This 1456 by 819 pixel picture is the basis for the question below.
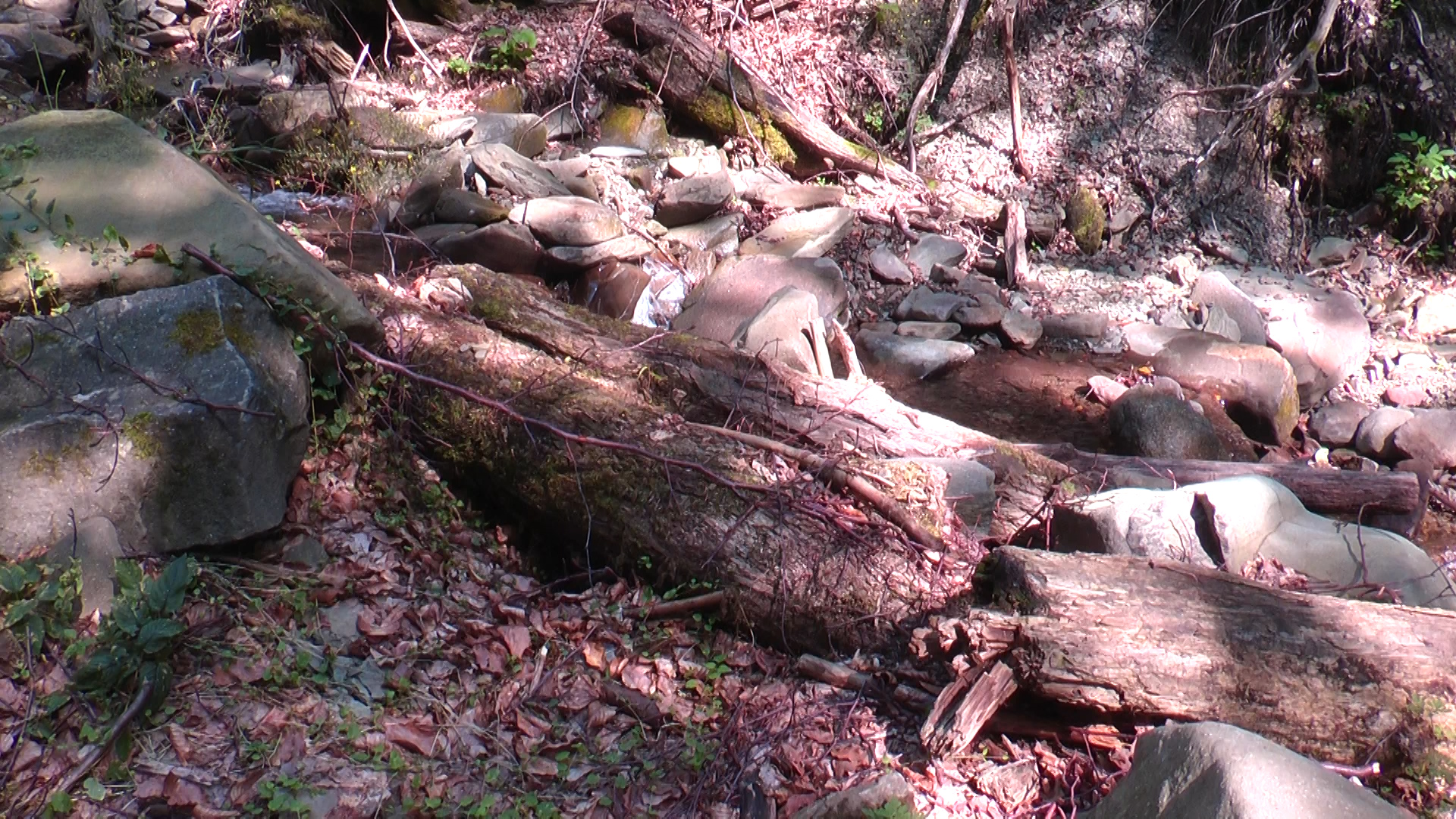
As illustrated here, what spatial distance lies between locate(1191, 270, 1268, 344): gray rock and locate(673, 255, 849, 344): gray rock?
3.04 meters

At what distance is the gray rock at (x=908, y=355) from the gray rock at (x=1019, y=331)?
492mm

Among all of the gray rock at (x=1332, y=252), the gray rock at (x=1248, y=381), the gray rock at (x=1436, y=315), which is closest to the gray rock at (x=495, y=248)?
the gray rock at (x=1248, y=381)

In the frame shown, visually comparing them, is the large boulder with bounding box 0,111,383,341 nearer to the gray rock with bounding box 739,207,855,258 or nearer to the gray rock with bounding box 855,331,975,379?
the gray rock with bounding box 855,331,975,379

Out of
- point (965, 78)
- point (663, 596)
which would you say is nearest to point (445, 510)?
point (663, 596)

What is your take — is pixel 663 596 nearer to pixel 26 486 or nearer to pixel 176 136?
pixel 26 486

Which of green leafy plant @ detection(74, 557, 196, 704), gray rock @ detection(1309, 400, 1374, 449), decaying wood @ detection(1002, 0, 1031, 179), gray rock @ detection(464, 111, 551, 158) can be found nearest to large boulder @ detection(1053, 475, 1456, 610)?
gray rock @ detection(1309, 400, 1374, 449)

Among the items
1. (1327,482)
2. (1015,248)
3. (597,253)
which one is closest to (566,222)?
(597,253)

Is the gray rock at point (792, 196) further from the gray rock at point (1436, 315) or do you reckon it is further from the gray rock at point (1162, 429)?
the gray rock at point (1436, 315)

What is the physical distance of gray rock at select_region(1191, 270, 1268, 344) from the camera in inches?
287

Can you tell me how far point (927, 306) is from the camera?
7508 mm

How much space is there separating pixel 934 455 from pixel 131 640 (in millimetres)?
2861

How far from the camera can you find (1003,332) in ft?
24.2

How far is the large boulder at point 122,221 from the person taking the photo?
10.3 ft

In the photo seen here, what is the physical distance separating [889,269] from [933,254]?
0.49 metres
